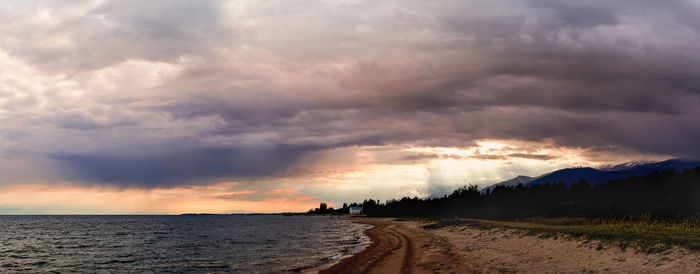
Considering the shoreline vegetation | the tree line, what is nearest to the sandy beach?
the shoreline vegetation

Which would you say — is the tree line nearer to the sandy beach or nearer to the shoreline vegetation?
the shoreline vegetation

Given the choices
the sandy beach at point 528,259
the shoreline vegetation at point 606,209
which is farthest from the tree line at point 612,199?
the sandy beach at point 528,259

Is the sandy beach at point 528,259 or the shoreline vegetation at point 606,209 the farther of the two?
the shoreline vegetation at point 606,209

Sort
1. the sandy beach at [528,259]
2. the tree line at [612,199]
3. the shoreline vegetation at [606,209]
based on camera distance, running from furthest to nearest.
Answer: the tree line at [612,199] < the shoreline vegetation at [606,209] < the sandy beach at [528,259]

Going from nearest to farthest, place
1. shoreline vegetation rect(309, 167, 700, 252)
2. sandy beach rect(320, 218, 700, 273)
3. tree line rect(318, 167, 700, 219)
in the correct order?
sandy beach rect(320, 218, 700, 273)
shoreline vegetation rect(309, 167, 700, 252)
tree line rect(318, 167, 700, 219)

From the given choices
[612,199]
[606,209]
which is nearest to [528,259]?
[606,209]

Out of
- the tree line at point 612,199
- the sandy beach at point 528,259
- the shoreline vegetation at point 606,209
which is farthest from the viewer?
the tree line at point 612,199

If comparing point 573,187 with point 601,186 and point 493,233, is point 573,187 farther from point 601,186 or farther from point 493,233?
point 493,233

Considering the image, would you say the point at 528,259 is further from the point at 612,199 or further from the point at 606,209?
the point at 612,199

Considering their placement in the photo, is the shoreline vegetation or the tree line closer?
the shoreline vegetation

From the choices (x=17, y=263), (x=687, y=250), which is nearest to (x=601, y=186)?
(x=687, y=250)

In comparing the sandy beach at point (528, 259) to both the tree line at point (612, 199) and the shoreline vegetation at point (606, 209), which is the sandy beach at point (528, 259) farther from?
the tree line at point (612, 199)

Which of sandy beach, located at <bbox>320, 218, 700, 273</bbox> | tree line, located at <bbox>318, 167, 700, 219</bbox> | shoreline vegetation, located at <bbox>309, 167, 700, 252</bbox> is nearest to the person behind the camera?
sandy beach, located at <bbox>320, 218, 700, 273</bbox>

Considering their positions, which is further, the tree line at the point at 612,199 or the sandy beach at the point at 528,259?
the tree line at the point at 612,199
